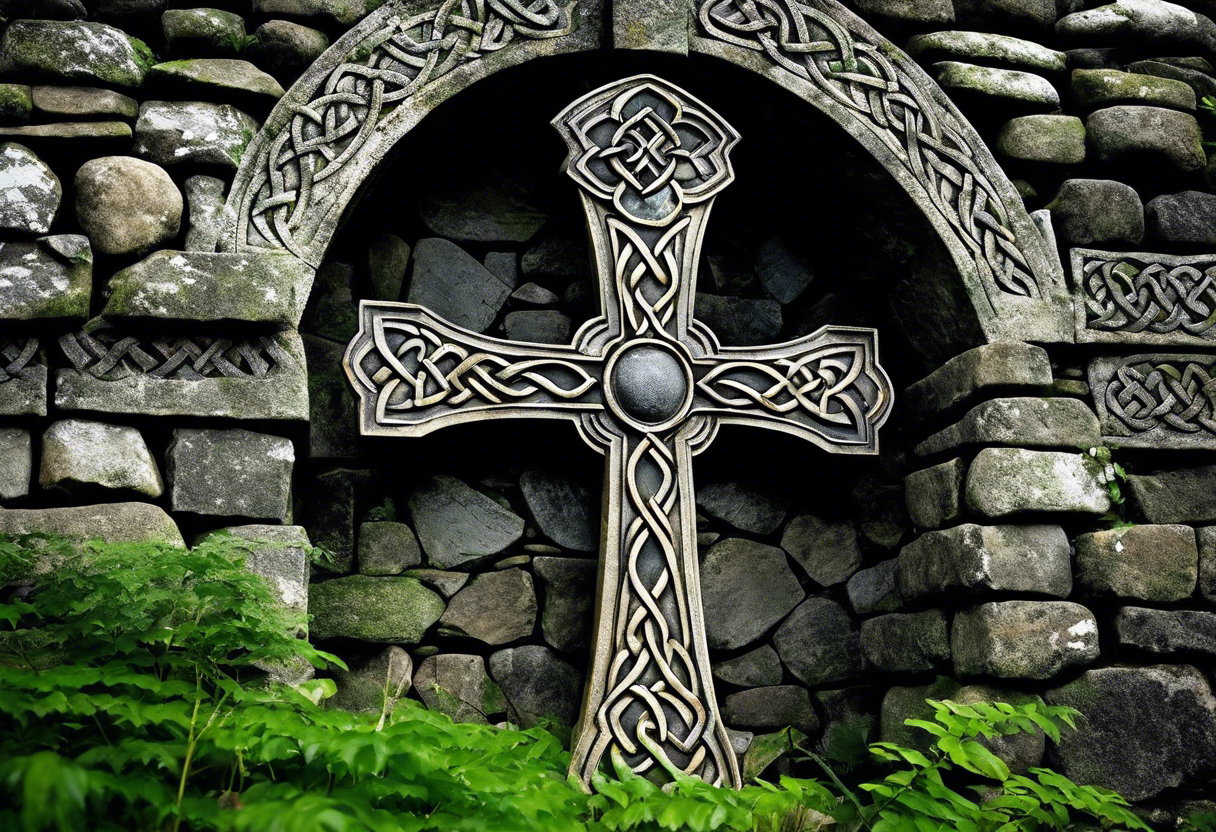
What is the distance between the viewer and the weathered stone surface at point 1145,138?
3330 mm

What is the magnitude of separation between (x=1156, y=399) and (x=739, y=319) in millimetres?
1285

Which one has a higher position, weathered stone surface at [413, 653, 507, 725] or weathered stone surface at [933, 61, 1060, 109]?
weathered stone surface at [933, 61, 1060, 109]

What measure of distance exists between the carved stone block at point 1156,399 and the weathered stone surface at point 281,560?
2270 mm

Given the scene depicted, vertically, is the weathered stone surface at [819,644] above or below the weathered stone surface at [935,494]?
below

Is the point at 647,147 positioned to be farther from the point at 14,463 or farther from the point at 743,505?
the point at 14,463

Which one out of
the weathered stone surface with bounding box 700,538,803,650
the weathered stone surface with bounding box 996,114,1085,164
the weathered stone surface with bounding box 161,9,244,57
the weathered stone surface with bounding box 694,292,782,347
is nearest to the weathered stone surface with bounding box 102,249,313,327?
the weathered stone surface with bounding box 161,9,244,57

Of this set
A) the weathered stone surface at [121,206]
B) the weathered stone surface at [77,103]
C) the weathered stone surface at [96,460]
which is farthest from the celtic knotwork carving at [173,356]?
the weathered stone surface at [77,103]

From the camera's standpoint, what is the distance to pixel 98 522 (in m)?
2.50

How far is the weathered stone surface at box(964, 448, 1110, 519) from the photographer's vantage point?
2924mm

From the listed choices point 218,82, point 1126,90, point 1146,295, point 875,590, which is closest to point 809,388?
point 875,590

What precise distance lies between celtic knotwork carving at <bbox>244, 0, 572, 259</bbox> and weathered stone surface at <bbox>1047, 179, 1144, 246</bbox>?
5.32 ft

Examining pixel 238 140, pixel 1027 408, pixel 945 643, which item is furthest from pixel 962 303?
pixel 238 140

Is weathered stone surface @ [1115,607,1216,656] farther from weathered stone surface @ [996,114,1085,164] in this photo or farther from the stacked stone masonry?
weathered stone surface @ [996,114,1085,164]

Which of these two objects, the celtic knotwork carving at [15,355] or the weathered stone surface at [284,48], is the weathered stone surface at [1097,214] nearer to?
the weathered stone surface at [284,48]
